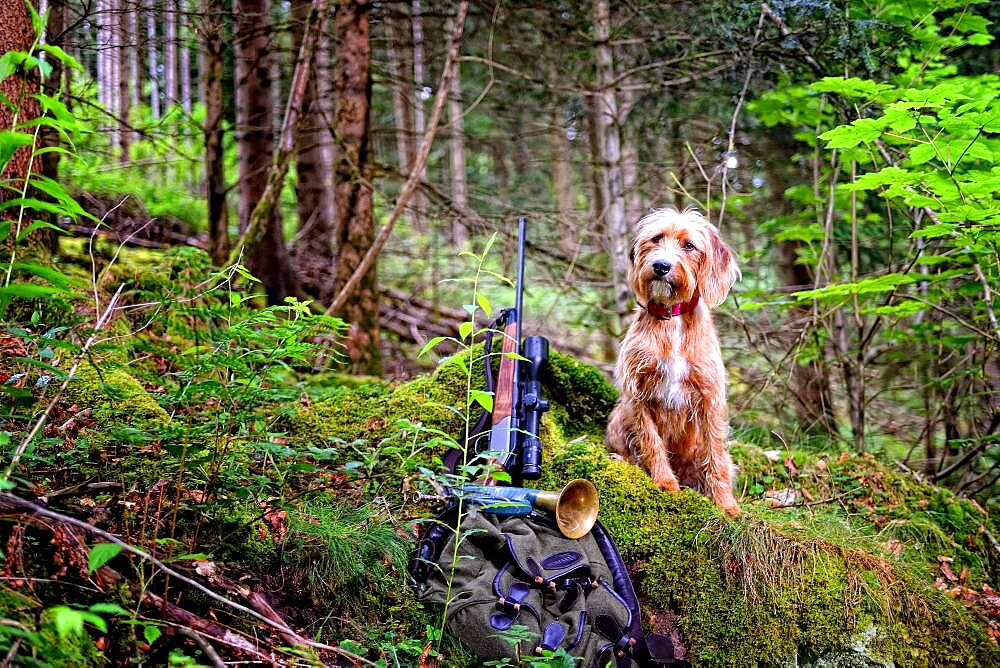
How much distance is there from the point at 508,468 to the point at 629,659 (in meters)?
1.20

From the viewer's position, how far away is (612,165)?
25.2 ft

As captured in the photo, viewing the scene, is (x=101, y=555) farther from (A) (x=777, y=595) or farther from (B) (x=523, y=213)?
(B) (x=523, y=213)

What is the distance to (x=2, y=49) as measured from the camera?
4.23m

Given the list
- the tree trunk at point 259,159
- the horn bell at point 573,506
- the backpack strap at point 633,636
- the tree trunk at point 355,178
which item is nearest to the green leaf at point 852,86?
the horn bell at point 573,506

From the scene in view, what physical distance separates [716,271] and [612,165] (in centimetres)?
334

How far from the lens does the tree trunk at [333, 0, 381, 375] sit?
21.5 feet

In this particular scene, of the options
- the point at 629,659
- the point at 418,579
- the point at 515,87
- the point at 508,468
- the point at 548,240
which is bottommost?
the point at 629,659

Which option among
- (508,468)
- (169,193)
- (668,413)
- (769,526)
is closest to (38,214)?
(508,468)

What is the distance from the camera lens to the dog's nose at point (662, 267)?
438 cm

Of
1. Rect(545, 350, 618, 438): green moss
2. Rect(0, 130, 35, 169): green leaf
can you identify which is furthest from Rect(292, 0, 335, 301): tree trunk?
Rect(0, 130, 35, 169): green leaf

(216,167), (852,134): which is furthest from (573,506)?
(216,167)

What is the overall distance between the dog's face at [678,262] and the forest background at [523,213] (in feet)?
3.23

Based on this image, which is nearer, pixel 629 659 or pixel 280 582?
pixel 280 582

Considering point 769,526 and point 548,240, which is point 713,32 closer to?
point 548,240
